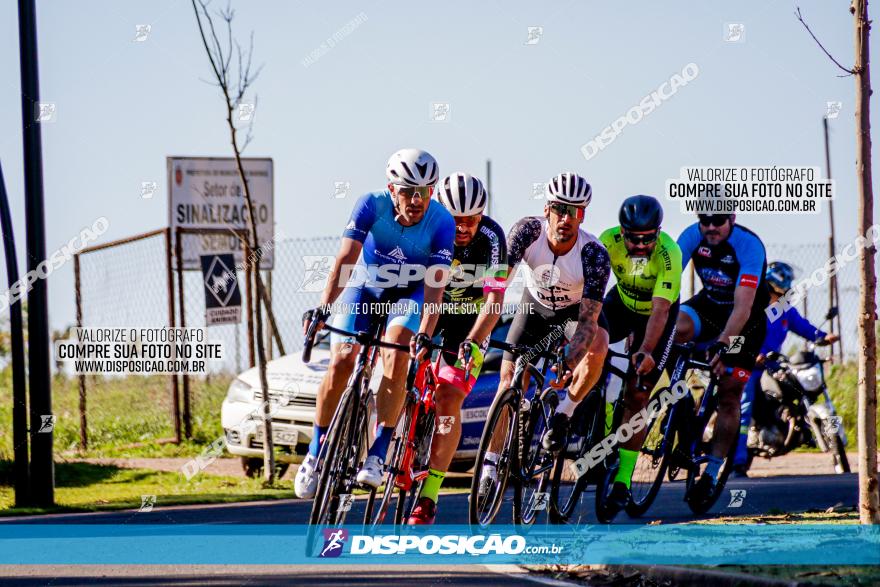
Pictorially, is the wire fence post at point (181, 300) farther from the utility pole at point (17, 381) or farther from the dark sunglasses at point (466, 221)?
the dark sunglasses at point (466, 221)

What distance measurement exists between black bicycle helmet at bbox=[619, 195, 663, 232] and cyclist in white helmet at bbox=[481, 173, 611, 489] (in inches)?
18.1

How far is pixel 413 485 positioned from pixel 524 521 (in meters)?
0.91

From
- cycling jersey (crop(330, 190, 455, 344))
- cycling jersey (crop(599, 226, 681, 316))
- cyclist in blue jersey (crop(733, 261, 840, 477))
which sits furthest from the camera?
cyclist in blue jersey (crop(733, 261, 840, 477))

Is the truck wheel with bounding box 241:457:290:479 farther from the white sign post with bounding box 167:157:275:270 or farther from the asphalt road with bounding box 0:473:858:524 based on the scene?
the white sign post with bounding box 167:157:275:270

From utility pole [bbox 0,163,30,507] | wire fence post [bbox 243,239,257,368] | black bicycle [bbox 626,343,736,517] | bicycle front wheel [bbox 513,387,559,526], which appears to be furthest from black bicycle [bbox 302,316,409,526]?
wire fence post [bbox 243,239,257,368]

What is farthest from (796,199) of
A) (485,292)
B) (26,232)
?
(26,232)

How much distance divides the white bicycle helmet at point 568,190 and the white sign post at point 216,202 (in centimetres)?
886

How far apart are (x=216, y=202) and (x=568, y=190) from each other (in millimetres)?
11687

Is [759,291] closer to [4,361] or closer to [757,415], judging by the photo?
[757,415]

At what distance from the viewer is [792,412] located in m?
14.6

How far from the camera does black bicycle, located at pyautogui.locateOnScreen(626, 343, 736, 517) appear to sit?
10766 millimetres

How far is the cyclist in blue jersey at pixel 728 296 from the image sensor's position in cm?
1091

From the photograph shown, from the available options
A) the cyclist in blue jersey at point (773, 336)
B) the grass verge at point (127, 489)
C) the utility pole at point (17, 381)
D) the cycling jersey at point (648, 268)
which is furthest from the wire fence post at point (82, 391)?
the cycling jersey at point (648, 268)

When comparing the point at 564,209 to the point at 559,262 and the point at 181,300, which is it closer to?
the point at 559,262
